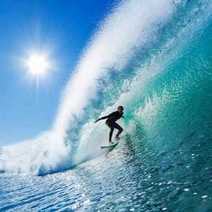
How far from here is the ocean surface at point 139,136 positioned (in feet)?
26.7

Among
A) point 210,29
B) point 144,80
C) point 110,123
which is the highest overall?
point 210,29

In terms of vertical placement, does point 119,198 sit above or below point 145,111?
below

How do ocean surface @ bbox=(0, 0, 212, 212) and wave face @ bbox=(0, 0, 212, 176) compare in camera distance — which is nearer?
ocean surface @ bbox=(0, 0, 212, 212)

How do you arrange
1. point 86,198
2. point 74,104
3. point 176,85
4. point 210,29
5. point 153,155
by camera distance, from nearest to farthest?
point 86,198, point 153,155, point 176,85, point 74,104, point 210,29

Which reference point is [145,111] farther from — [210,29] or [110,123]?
[210,29]

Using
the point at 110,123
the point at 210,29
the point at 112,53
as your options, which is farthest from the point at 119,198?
the point at 210,29

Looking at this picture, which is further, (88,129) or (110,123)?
(88,129)

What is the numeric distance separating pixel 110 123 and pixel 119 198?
381 inches

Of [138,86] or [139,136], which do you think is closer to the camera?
[139,136]

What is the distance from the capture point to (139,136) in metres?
18.0

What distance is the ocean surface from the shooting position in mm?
8145

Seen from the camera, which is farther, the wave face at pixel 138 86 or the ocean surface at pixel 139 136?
the wave face at pixel 138 86

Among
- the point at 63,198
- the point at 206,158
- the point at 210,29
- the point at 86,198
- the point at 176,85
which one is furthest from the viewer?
the point at 210,29

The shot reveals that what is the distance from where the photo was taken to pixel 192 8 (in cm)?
2653
